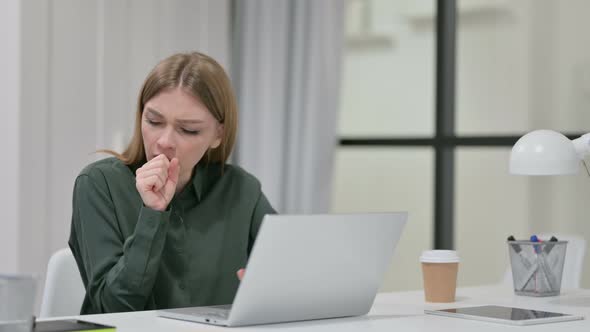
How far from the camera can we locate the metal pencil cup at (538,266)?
2.21m

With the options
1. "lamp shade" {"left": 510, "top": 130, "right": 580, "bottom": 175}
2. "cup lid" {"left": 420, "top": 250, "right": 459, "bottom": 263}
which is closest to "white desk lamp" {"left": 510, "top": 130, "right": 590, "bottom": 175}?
"lamp shade" {"left": 510, "top": 130, "right": 580, "bottom": 175}

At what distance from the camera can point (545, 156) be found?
1953 mm

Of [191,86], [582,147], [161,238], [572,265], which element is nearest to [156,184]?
[161,238]

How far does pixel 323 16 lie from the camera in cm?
386

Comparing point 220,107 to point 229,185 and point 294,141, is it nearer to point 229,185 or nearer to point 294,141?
point 229,185

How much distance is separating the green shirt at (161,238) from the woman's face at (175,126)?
10 cm

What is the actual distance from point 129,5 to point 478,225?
63.4 inches

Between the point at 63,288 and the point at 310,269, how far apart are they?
2.58 ft

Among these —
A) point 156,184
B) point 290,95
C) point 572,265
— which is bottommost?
point 572,265

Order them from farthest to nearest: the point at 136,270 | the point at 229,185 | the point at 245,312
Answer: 1. the point at 229,185
2. the point at 136,270
3. the point at 245,312

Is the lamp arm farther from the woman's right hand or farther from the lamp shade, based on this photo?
the woman's right hand

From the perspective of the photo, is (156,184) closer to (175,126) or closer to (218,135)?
(175,126)

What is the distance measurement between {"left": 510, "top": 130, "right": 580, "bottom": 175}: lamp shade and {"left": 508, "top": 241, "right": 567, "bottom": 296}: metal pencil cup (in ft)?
0.96

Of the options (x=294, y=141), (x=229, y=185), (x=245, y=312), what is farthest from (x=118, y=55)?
(x=245, y=312)
